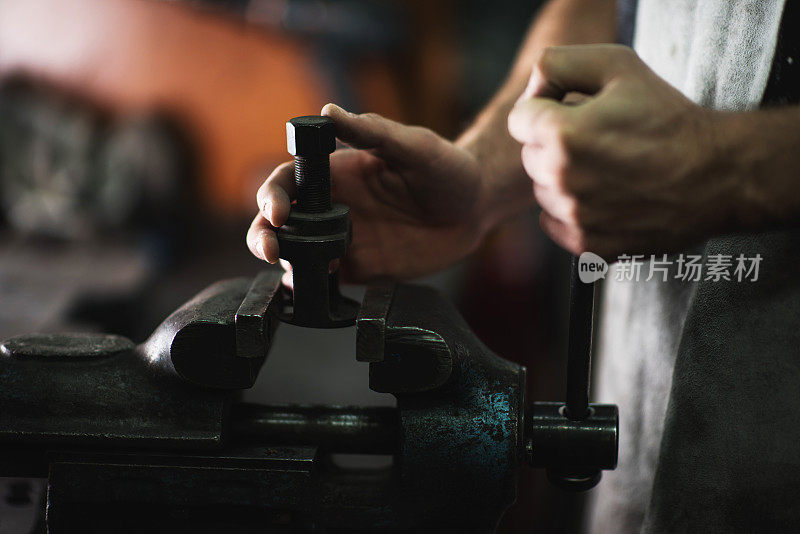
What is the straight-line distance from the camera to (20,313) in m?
1.70

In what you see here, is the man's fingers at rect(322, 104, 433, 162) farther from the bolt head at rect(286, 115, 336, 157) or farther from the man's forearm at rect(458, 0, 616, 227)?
the man's forearm at rect(458, 0, 616, 227)

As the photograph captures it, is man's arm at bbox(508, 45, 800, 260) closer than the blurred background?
Yes

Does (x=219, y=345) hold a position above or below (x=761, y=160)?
below

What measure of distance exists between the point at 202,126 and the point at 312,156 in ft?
9.45

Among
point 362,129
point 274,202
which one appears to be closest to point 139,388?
point 274,202

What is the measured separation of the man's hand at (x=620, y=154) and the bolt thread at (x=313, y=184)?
198 millimetres

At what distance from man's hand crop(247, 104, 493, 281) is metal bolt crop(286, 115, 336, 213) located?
0.14 m

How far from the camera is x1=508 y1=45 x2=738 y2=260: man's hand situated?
674 mm

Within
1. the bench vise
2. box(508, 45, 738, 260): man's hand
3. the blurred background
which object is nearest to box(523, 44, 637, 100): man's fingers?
box(508, 45, 738, 260): man's hand

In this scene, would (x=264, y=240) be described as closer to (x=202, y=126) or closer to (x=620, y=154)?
(x=620, y=154)

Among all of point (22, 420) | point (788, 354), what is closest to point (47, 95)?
point (22, 420)

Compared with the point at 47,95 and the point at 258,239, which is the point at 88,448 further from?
the point at 47,95

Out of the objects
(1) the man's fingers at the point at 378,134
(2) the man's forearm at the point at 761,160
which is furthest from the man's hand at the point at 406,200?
(2) the man's forearm at the point at 761,160

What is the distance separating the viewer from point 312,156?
739mm
